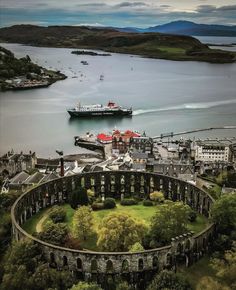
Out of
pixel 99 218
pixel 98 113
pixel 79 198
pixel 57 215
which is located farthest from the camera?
pixel 98 113

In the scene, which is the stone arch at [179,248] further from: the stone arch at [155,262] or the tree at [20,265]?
the tree at [20,265]

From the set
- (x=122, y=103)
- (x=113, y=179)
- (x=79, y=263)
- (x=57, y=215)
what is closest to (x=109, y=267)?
(x=79, y=263)

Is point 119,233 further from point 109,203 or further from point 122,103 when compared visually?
point 122,103

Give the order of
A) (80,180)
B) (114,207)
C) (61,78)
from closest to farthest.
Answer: (114,207)
(80,180)
(61,78)

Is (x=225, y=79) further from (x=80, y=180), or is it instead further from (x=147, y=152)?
(x=80, y=180)

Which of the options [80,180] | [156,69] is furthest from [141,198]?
[156,69]

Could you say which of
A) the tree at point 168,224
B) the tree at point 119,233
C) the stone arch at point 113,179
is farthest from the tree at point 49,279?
the stone arch at point 113,179
